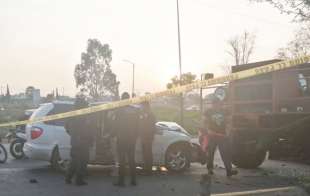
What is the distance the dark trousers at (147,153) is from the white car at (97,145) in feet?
0.79

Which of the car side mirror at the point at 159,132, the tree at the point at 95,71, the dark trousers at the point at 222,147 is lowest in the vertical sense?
the dark trousers at the point at 222,147

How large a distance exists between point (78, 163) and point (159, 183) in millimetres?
1568

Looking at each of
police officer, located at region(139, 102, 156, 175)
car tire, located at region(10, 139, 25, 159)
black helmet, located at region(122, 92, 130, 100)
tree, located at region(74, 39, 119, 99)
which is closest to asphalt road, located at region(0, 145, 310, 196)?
police officer, located at region(139, 102, 156, 175)

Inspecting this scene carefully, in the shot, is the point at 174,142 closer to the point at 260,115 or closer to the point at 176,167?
the point at 176,167

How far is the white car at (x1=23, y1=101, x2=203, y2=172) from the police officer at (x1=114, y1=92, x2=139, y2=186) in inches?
52.6

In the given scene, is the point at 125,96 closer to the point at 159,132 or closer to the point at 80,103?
the point at 80,103

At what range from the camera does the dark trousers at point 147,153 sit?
36.7 feet

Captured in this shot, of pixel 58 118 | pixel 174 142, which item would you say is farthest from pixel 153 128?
pixel 58 118

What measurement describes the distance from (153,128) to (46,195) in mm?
2903

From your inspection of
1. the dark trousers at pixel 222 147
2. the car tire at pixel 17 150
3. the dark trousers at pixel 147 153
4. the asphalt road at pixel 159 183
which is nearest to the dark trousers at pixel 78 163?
the asphalt road at pixel 159 183

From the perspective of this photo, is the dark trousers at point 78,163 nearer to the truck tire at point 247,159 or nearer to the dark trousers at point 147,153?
the dark trousers at point 147,153

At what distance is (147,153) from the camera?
1127cm

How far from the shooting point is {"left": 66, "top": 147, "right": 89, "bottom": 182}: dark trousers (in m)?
10.2

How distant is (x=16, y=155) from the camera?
618 inches
